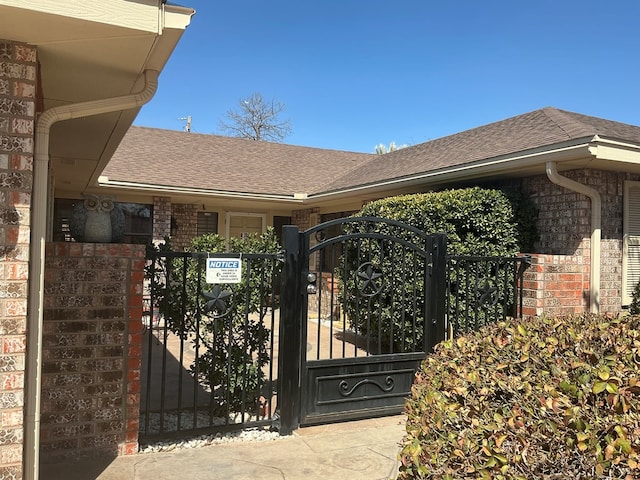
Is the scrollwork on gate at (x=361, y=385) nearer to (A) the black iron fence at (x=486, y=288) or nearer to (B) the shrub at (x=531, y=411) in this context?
(A) the black iron fence at (x=486, y=288)

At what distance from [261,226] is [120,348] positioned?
1024cm

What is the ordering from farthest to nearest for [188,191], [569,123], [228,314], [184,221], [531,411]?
[184,221], [188,191], [569,123], [228,314], [531,411]

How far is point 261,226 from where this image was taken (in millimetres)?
13797

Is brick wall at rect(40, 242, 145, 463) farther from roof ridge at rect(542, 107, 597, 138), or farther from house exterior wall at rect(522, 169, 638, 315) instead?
roof ridge at rect(542, 107, 597, 138)

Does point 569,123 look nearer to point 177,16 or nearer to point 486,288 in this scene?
point 486,288

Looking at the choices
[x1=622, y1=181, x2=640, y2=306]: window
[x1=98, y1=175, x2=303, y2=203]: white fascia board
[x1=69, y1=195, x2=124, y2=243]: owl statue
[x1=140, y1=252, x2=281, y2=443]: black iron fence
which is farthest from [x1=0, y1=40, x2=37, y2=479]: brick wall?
[x1=98, y1=175, x2=303, y2=203]: white fascia board

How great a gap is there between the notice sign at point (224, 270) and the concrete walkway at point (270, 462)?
53.5 inches

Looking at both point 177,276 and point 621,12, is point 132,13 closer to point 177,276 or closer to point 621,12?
point 177,276

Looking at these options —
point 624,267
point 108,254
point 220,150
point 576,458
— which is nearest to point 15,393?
point 108,254

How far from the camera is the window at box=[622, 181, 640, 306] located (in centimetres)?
660

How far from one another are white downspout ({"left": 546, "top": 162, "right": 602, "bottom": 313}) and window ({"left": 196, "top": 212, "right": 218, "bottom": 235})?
8.99 m

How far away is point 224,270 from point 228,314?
41cm

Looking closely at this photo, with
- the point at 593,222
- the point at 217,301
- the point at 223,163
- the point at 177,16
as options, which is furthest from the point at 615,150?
the point at 223,163

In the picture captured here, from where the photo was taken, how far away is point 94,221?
3646mm
